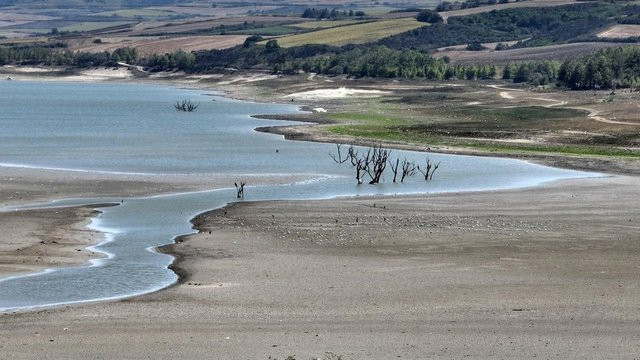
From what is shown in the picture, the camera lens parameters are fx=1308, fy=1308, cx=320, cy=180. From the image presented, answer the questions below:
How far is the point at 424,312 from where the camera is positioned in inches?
1003

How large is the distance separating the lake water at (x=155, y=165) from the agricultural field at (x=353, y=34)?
68777 millimetres

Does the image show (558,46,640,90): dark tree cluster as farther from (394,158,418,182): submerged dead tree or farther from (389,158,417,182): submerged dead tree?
(389,158,417,182): submerged dead tree

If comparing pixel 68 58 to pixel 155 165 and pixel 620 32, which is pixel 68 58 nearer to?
pixel 620 32

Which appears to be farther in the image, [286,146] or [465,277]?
[286,146]

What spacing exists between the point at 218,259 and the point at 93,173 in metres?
21.8

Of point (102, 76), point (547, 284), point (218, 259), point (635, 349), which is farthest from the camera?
point (102, 76)

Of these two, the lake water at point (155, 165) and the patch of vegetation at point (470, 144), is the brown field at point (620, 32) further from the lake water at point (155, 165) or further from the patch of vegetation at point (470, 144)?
the patch of vegetation at point (470, 144)

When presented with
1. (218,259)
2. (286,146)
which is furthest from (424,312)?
(286,146)

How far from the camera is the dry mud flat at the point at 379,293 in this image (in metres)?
22.8

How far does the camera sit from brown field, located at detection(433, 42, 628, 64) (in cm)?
15362

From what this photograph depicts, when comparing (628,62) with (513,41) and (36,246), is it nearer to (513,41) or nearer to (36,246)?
(513,41)

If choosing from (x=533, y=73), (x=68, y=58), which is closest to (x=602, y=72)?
(x=533, y=73)

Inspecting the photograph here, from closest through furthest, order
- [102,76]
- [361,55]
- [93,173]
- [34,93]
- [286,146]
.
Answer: [93,173] < [286,146] < [34,93] < [361,55] < [102,76]

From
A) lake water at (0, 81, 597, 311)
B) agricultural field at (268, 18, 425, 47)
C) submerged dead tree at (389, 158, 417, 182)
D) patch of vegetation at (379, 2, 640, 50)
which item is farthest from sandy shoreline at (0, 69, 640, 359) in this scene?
patch of vegetation at (379, 2, 640, 50)
